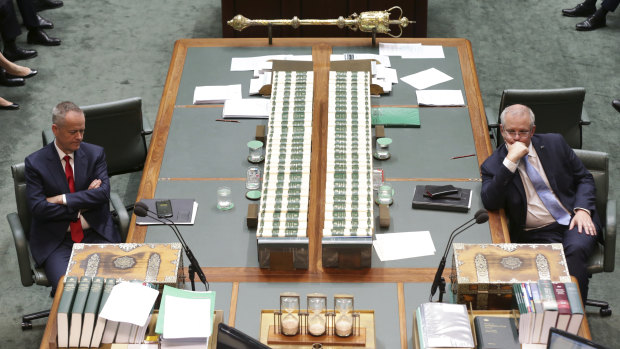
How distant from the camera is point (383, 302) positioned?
4.23 meters

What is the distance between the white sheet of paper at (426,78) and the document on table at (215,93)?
127 centimetres

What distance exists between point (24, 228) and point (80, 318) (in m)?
1.54

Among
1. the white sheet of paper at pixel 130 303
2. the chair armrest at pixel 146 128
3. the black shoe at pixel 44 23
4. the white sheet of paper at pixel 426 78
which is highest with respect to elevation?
the white sheet of paper at pixel 130 303

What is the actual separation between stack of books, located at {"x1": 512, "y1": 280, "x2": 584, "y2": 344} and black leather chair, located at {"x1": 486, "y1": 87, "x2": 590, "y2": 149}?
2.30m

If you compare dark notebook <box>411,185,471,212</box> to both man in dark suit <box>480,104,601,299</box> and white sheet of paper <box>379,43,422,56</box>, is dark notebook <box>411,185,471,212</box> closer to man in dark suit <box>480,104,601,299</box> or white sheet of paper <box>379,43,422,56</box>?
man in dark suit <box>480,104,601,299</box>

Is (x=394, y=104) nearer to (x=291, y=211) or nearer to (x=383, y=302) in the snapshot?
(x=291, y=211)

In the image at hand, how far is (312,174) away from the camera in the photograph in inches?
202

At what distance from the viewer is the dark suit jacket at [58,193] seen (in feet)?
16.1

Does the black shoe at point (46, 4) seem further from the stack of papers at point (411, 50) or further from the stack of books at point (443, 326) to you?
the stack of books at point (443, 326)

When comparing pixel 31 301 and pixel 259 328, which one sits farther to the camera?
pixel 31 301

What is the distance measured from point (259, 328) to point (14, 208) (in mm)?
3199

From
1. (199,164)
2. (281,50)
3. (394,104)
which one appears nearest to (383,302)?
(199,164)

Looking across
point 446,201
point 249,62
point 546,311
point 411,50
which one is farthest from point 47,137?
point 546,311

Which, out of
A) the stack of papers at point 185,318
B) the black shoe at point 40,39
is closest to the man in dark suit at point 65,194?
the stack of papers at point 185,318
